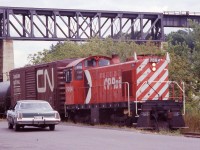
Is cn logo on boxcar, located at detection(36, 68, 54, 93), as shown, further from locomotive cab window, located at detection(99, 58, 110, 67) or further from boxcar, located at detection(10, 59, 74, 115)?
locomotive cab window, located at detection(99, 58, 110, 67)

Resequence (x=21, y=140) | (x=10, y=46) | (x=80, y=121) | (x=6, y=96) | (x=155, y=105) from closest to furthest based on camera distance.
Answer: (x=21, y=140), (x=155, y=105), (x=80, y=121), (x=6, y=96), (x=10, y=46)

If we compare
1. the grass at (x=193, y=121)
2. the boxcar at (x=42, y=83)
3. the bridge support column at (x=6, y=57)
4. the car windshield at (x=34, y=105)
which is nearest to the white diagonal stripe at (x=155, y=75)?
the grass at (x=193, y=121)

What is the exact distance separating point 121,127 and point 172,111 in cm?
272

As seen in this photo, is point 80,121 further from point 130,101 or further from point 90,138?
point 90,138

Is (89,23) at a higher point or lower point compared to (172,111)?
higher

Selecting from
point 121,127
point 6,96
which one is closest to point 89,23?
point 6,96

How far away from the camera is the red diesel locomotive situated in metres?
25.0

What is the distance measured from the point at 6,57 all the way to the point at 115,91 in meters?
48.1

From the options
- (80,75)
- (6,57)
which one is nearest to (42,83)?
(80,75)

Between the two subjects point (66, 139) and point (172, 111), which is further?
point (172, 111)

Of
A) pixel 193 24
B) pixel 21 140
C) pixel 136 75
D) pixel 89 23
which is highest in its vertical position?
pixel 89 23

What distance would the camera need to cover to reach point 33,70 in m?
36.1

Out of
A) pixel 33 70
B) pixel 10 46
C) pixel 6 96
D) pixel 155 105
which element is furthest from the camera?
pixel 10 46

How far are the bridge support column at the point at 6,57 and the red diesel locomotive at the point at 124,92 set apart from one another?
4253 cm
